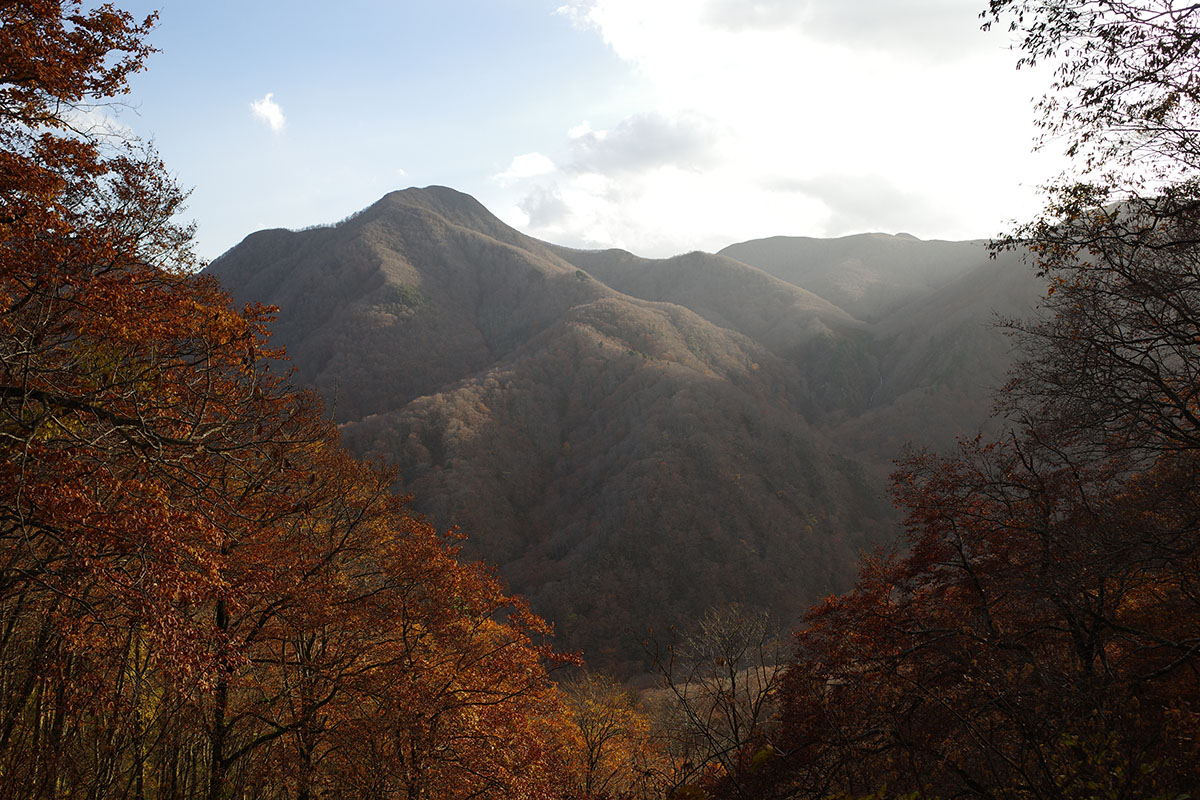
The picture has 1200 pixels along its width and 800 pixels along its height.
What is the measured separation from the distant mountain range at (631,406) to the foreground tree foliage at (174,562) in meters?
35.8

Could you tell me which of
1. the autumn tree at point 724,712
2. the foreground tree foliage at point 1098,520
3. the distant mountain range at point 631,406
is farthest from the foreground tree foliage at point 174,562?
the distant mountain range at point 631,406

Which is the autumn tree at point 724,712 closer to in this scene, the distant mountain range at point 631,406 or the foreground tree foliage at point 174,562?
the foreground tree foliage at point 174,562

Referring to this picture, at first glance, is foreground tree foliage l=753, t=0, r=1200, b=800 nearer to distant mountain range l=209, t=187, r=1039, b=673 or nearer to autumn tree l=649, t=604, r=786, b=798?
autumn tree l=649, t=604, r=786, b=798

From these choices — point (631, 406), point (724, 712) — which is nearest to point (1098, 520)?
point (724, 712)

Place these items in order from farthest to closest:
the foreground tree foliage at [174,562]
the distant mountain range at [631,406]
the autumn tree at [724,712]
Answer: the distant mountain range at [631,406], the foreground tree foliage at [174,562], the autumn tree at [724,712]

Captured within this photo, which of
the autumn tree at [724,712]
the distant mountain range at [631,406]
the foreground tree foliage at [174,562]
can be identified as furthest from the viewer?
the distant mountain range at [631,406]

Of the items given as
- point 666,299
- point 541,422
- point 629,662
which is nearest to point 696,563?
point 629,662

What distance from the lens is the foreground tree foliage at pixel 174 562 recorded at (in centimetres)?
716

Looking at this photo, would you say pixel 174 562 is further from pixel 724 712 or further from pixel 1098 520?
pixel 1098 520

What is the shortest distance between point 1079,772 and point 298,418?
14928 millimetres

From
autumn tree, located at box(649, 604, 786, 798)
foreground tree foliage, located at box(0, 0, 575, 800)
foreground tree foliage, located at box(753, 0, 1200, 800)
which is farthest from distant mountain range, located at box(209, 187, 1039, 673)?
foreground tree foliage, located at box(753, 0, 1200, 800)

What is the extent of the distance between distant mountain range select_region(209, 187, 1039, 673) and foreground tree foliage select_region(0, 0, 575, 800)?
35825mm

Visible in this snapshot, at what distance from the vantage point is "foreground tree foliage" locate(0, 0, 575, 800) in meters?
7.16

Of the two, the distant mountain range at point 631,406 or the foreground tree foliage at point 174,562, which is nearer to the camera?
the foreground tree foliage at point 174,562
